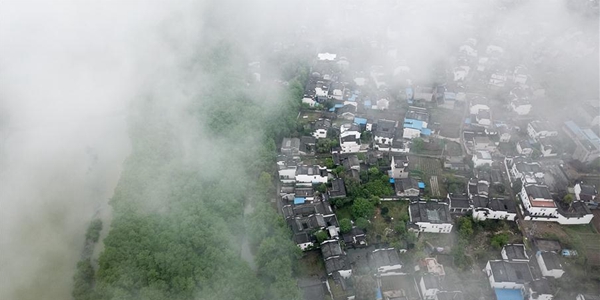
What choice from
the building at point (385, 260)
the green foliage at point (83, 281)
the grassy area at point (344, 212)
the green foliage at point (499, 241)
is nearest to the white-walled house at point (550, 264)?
the green foliage at point (499, 241)

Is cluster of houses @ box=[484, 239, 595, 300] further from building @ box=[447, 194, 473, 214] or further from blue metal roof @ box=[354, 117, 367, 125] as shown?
blue metal roof @ box=[354, 117, 367, 125]

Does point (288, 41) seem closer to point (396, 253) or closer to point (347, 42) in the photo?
point (347, 42)

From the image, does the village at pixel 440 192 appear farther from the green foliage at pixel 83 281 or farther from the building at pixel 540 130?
the green foliage at pixel 83 281

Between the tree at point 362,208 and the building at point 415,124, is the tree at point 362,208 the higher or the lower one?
the lower one

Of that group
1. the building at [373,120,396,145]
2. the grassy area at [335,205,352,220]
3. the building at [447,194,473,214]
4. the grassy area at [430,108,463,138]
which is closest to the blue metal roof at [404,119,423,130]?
the building at [373,120,396,145]

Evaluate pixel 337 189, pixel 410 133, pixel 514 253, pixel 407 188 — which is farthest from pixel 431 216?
pixel 410 133

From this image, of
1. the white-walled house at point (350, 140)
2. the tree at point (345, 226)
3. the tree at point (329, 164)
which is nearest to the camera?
the tree at point (345, 226)

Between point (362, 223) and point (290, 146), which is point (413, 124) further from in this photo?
point (362, 223)
